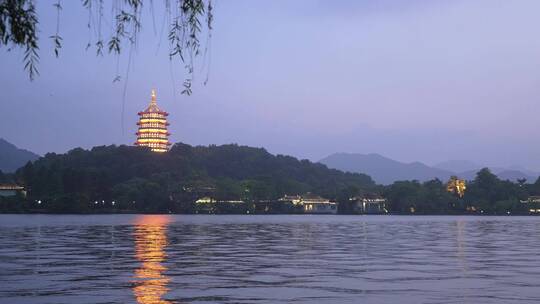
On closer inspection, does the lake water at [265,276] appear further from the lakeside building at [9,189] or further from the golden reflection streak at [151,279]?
the lakeside building at [9,189]

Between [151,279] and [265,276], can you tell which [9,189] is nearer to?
[151,279]

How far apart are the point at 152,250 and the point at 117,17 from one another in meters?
29.9

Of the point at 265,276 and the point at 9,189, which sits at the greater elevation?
the point at 9,189

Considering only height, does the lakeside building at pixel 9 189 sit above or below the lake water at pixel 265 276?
above

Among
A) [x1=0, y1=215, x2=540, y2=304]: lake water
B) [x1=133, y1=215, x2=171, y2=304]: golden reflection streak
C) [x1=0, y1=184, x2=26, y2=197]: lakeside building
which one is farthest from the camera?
[x1=0, y1=184, x2=26, y2=197]: lakeside building

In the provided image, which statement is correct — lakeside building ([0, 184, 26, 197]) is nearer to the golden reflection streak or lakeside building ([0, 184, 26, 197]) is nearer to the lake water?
the lake water

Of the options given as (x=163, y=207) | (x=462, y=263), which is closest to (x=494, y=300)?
(x=462, y=263)

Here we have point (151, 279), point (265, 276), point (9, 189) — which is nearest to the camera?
point (151, 279)

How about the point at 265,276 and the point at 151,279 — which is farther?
the point at 265,276

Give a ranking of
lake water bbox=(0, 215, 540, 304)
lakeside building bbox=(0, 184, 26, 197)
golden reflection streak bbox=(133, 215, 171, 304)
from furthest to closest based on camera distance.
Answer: lakeside building bbox=(0, 184, 26, 197) < lake water bbox=(0, 215, 540, 304) < golden reflection streak bbox=(133, 215, 171, 304)

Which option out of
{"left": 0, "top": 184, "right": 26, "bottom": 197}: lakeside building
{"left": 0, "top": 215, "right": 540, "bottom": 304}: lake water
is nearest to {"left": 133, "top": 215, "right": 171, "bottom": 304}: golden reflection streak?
{"left": 0, "top": 215, "right": 540, "bottom": 304}: lake water

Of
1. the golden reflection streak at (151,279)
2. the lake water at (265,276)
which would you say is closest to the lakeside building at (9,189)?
the lake water at (265,276)

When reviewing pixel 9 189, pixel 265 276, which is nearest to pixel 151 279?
pixel 265 276

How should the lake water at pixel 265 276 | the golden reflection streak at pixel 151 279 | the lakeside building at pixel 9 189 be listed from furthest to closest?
the lakeside building at pixel 9 189
the lake water at pixel 265 276
the golden reflection streak at pixel 151 279
